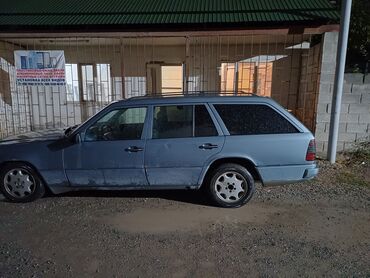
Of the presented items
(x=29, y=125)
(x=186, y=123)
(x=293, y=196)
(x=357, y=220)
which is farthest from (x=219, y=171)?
(x=29, y=125)

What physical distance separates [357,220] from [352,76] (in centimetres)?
391

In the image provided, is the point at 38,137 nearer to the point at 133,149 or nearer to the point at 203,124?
the point at 133,149

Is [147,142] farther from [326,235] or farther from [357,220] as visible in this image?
[357,220]

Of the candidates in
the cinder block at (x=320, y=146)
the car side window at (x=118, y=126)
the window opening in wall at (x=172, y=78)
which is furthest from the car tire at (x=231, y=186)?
the window opening in wall at (x=172, y=78)

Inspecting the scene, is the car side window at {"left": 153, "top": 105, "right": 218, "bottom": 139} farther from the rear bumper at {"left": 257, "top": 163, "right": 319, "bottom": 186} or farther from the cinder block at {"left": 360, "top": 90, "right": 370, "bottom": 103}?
the cinder block at {"left": 360, "top": 90, "right": 370, "bottom": 103}

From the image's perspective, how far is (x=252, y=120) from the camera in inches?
162

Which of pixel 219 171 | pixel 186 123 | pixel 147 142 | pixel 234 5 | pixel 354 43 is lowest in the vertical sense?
pixel 219 171

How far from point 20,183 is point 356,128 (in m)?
6.72

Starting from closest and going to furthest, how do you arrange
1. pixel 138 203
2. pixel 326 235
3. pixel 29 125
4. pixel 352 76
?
pixel 326 235
pixel 138 203
pixel 352 76
pixel 29 125

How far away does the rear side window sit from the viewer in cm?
411

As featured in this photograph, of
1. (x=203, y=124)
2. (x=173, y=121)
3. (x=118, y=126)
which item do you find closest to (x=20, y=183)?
(x=118, y=126)

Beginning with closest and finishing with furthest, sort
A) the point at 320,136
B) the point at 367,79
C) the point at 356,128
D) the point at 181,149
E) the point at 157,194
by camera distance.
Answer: the point at 181,149
the point at 157,194
the point at 367,79
the point at 356,128
the point at 320,136

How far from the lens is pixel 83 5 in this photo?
8.44 metres

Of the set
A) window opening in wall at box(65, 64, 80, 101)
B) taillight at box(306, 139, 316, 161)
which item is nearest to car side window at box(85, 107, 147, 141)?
taillight at box(306, 139, 316, 161)
